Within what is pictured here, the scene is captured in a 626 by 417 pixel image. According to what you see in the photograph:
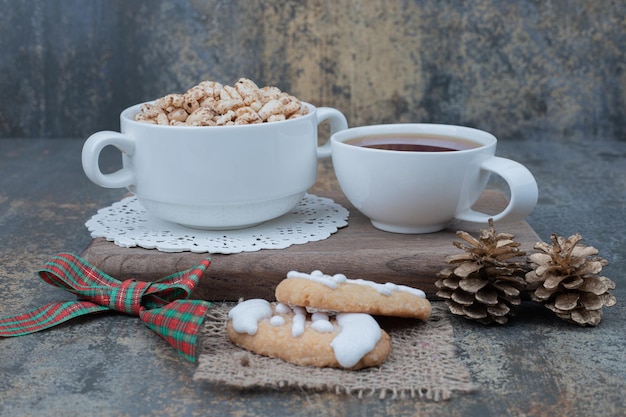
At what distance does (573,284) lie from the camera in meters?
0.95

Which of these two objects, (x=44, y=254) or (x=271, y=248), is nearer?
(x=271, y=248)

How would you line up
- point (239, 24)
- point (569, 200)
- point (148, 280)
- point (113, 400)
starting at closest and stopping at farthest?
point (113, 400) < point (148, 280) < point (569, 200) < point (239, 24)

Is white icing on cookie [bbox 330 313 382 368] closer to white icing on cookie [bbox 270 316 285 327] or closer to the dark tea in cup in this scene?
white icing on cookie [bbox 270 316 285 327]

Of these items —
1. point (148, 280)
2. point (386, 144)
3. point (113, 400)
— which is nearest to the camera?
point (113, 400)

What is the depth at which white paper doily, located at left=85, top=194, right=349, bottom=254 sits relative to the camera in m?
1.07

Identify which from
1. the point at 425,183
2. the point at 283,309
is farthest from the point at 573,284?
the point at 283,309

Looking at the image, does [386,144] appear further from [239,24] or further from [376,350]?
[239,24]

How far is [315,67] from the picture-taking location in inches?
84.8

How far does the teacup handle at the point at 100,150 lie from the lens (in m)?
1.09

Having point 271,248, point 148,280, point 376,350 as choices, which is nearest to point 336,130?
point 271,248

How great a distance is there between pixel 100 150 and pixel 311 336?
1.45 feet

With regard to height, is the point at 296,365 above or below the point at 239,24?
below

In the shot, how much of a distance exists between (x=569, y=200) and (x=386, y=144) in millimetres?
535

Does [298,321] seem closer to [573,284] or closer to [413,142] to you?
[573,284]
